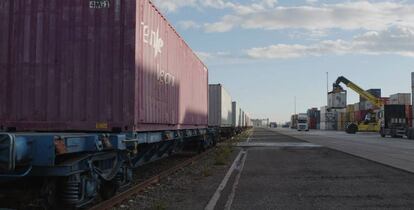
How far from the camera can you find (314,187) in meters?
12.4

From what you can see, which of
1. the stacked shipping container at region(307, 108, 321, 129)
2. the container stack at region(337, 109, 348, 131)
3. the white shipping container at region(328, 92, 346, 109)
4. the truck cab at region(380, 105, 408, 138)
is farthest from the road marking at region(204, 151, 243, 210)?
the stacked shipping container at region(307, 108, 321, 129)

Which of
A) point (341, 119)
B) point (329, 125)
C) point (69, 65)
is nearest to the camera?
point (69, 65)

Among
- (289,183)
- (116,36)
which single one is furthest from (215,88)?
(116,36)

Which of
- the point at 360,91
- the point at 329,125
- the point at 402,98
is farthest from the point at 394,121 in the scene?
the point at 329,125

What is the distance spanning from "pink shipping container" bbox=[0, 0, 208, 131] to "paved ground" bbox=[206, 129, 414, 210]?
2700 mm

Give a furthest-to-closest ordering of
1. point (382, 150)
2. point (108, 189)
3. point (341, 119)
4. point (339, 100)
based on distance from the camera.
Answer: point (341, 119)
point (339, 100)
point (382, 150)
point (108, 189)

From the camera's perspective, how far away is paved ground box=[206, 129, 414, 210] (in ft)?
32.8

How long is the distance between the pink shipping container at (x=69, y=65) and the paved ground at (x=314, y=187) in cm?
270

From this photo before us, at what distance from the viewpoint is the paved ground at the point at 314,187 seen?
9984 mm

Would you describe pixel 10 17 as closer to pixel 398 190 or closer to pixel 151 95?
pixel 151 95

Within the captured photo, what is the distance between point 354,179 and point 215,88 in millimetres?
20686

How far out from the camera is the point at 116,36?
10.4m

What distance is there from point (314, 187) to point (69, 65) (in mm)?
5904

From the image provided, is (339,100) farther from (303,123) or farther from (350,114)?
(303,123)
